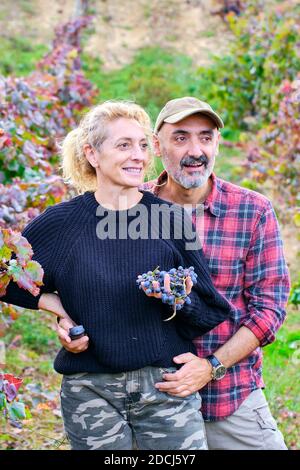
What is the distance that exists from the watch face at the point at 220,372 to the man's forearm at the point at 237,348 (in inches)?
0.7

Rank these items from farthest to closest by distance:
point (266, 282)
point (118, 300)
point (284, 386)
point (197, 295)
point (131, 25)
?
point (131, 25) < point (284, 386) < point (266, 282) < point (197, 295) < point (118, 300)

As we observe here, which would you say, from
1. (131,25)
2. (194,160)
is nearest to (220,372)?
(194,160)

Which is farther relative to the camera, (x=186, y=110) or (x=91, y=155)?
(x=186, y=110)

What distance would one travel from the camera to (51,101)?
19.9 feet

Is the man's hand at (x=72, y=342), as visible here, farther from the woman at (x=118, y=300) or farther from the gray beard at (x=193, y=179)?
the gray beard at (x=193, y=179)

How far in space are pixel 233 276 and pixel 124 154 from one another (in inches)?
23.8

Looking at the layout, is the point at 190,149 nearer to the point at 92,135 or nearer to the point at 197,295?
the point at 92,135

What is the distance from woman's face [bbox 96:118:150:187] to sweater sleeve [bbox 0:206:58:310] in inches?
9.5

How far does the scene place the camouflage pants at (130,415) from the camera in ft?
8.36

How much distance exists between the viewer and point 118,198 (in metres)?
2.73

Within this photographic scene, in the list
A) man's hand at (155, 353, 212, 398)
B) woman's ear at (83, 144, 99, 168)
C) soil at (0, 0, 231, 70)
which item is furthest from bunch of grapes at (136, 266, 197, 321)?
soil at (0, 0, 231, 70)

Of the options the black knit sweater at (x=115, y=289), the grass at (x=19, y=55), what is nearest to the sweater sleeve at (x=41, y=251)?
the black knit sweater at (x=115, y=289)

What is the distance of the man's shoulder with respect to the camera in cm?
298

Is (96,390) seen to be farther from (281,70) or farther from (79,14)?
(79,14)
